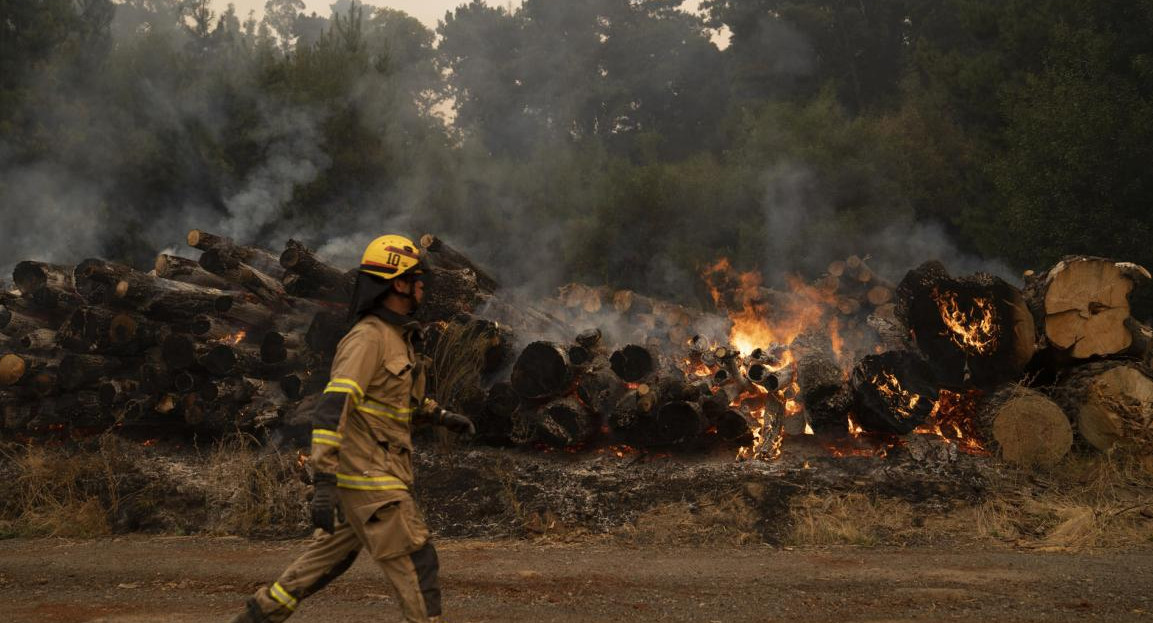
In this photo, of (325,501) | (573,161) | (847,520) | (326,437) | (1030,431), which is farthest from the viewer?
(573,161)

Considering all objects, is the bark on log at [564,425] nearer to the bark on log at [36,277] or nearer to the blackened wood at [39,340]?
the blackened wood at [39,340]

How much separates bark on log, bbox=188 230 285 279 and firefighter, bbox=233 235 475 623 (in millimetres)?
6678

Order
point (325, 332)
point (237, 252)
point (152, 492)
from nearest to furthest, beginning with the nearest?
point (152, 492) → point (325, 332) → point (237, 252)

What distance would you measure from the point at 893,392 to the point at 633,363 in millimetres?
2513

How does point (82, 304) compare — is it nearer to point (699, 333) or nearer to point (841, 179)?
point (699, 333)

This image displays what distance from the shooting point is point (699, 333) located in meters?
11.0

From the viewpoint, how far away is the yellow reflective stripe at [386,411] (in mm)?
4270

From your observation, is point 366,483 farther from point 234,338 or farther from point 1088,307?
point 1088,307

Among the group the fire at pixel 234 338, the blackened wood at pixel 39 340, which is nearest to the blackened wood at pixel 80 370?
the blackened wood at pixel 39 340

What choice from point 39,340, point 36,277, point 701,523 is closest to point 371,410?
point 701,523

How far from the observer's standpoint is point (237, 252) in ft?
35.2

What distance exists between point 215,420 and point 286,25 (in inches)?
1559

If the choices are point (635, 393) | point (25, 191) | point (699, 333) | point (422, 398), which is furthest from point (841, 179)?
point (25, 191)

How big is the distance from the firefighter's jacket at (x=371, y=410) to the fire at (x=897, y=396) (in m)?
5.18
